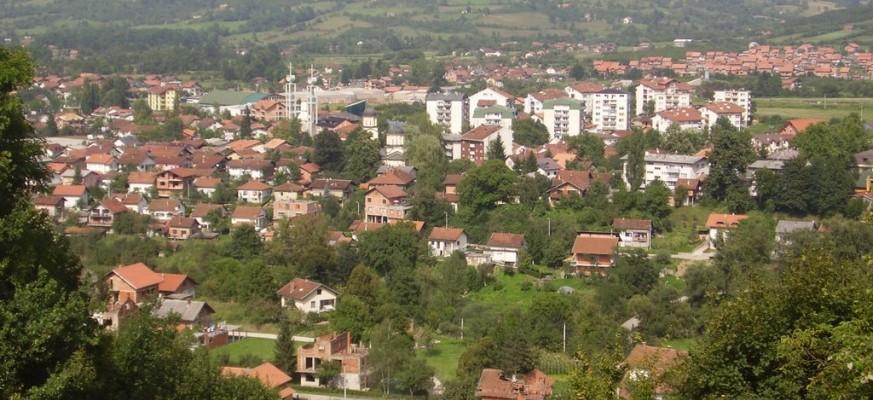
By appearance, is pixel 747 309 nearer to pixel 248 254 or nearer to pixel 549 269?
pixel 549 269

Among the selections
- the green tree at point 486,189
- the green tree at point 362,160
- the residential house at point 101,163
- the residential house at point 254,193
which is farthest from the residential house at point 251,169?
the green tree at point 486,189

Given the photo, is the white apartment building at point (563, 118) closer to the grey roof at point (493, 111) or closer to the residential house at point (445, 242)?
the grey roof at point (493, 111)

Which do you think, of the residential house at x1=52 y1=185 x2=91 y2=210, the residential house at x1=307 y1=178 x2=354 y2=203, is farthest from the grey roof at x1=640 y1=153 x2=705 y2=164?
the residential house at x1=52 y1=185 x2=91 y2=210

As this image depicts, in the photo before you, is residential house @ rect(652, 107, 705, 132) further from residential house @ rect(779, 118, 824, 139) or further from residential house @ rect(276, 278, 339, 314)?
residential house @ rect(276, 278, 339, 314)

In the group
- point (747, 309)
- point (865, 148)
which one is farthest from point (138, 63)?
point (747, 309)

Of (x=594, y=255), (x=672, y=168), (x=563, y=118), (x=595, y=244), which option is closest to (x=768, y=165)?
(x=672, y=168)

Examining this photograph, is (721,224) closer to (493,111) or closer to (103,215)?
(103,215)
